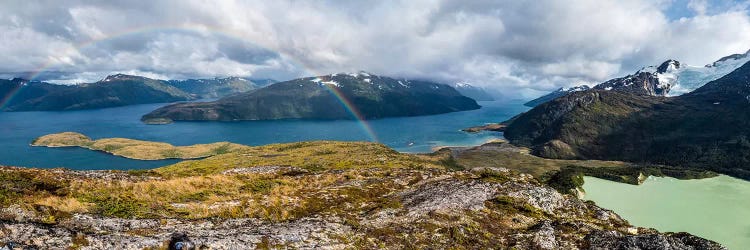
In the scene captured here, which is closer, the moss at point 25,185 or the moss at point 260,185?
the moss at point 25,185

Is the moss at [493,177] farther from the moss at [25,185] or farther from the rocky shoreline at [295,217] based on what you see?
the moss at [25,185]

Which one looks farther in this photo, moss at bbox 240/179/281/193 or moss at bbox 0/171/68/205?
moss at bbox 240/179/281/193

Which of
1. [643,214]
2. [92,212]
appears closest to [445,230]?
[92,212]

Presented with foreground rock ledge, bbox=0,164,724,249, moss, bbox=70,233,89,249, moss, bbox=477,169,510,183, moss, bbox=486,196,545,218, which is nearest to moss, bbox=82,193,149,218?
foreground rock ledge, bbox=0,164,724,249

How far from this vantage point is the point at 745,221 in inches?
7092

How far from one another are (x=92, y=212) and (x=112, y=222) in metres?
2.84

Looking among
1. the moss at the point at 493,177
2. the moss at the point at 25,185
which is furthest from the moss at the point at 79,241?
the moss at the point at 493,177

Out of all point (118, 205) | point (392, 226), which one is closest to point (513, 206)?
point (392, 226)

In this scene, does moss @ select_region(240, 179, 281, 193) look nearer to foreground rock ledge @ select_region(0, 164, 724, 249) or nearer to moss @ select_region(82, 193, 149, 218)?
foreground rock ledge @ select_region(0, 164, 724, 249)

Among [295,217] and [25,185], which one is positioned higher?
[25,185]

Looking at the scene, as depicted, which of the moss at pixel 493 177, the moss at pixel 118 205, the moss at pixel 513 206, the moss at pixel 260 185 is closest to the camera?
the moss at pixel 118 205

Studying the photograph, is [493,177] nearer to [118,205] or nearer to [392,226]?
[392,226]

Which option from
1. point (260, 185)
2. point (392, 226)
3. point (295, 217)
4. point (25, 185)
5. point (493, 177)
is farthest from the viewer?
point (493, 177)

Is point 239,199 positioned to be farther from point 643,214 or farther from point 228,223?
point 643,214
